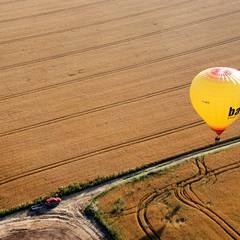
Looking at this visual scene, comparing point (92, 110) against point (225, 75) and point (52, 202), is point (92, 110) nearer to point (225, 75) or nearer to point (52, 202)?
point (52, 202)

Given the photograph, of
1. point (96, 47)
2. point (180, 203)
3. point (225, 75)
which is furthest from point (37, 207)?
point (96, 47)

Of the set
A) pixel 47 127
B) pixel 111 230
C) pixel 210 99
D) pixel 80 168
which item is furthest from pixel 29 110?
pixel 210 99

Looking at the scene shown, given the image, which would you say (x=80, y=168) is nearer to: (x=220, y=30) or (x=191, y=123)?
(x=191, y=123)

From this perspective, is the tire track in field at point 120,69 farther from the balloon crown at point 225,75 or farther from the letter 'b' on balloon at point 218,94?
the balloon crown at point 225,75

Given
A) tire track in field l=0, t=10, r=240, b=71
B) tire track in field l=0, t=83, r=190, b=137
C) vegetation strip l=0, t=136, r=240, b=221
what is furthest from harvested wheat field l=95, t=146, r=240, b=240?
tire track in field l=0, t=10, r=240, b=71

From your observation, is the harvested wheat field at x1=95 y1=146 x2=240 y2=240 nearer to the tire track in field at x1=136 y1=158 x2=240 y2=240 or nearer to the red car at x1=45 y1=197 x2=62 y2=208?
the tire track in field at x1=136 y1=158 x2=240 y2=240
